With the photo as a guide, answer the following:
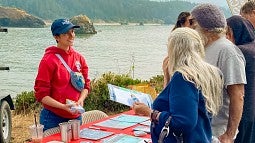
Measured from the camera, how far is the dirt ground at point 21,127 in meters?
5.75

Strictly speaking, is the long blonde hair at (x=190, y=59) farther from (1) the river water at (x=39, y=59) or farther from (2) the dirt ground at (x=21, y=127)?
(1) the river water at (x=39, y=59)

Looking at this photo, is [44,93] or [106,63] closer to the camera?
[44,93]

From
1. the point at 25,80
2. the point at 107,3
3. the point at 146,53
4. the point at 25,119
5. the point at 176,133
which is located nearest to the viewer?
the point at 176,133

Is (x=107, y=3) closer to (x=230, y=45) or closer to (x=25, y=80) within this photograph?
(x=25, y=80)

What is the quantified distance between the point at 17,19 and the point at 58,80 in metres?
11.7

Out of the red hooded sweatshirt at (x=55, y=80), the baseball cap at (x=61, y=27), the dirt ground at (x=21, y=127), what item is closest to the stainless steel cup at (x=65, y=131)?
the red hooded sweatshirt at (x=55, y=80)

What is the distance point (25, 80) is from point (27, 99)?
195cm

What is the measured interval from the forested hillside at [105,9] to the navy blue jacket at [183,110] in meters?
13.0

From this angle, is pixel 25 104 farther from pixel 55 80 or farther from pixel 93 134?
pixel 93 134

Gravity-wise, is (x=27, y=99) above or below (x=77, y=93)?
below

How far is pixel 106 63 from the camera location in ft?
34.9

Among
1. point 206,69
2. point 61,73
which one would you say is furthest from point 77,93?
point 206,69

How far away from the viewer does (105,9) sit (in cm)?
2162

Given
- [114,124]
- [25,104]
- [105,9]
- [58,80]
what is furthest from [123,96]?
[105,9]
